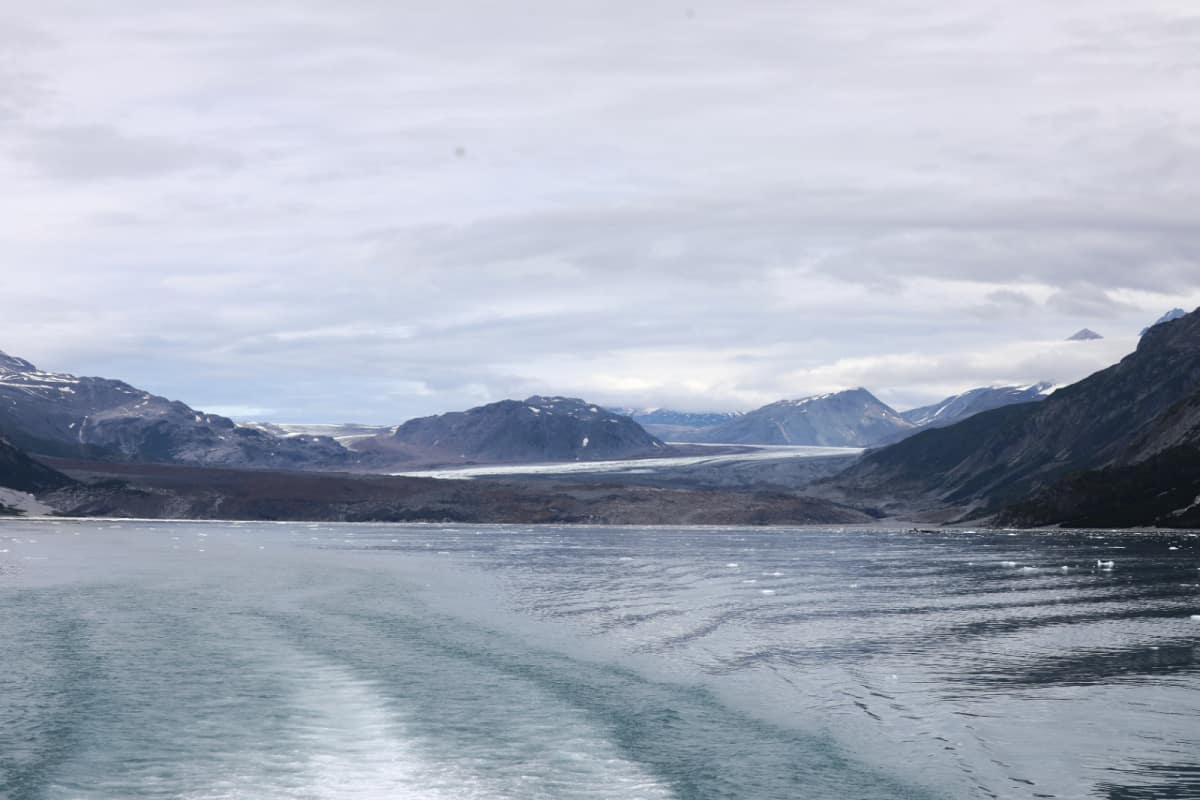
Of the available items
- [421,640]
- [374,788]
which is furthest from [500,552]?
[374,788]

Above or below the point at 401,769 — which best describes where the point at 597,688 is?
above

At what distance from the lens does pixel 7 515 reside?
196m

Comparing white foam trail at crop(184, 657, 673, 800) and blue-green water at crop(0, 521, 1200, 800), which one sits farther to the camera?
blue-green water at crop(0, 521, 1200, 800)

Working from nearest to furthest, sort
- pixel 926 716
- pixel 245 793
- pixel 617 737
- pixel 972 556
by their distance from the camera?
pixel 245 793 < pixel 617 737 < pixel 926 716 < pixel 972 556

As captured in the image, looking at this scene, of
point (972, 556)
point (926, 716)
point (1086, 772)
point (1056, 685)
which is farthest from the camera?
point (972, 556)

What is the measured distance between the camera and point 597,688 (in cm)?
3662

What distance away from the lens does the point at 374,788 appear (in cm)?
2566

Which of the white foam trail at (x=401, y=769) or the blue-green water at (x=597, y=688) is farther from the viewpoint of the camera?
the blue-green water at (x=597, y=688)

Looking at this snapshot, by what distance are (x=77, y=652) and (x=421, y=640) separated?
12.8 m

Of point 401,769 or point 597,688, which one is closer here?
point 401,769

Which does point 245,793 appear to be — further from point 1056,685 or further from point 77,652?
point 1056,685

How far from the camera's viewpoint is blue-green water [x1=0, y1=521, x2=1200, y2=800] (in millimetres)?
26312

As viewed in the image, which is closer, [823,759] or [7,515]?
[823,759]

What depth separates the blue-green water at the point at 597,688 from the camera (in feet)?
86.3
